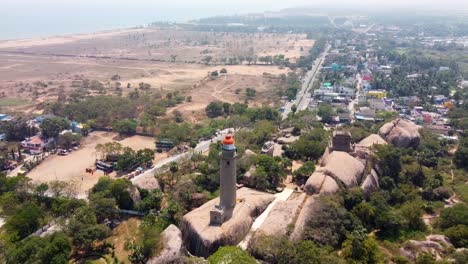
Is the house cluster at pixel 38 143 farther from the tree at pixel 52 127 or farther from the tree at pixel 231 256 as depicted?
the tree at pixel 231 256

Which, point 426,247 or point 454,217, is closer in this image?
point 426,247

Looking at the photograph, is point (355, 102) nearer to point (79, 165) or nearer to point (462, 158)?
point (462, 158)

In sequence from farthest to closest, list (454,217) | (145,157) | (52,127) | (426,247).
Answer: (52,127) < (145,157) < (454,217) < (426,247)

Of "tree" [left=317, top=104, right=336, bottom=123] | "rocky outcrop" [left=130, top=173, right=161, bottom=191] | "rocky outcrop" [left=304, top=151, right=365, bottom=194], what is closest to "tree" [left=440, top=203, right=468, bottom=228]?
"rocky outcrop" [left=304, top=151, right=365, bottom=194]

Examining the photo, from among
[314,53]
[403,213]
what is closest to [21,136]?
[403,213]

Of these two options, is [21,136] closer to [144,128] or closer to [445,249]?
[144,128]

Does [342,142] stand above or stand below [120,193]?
above

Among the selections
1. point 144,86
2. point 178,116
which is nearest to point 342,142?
point 178,116
